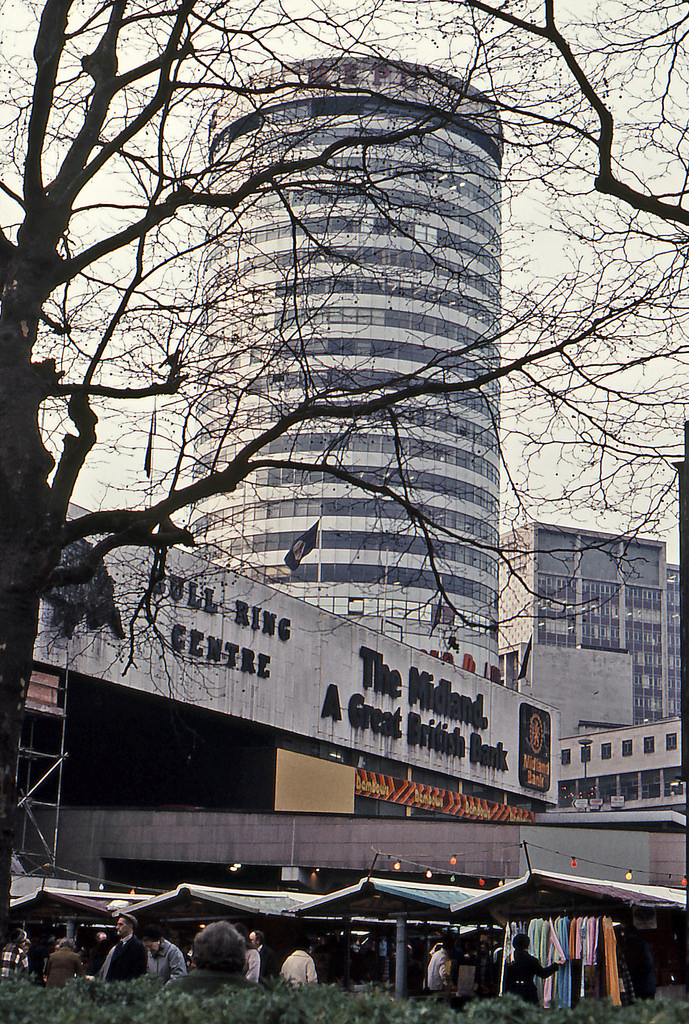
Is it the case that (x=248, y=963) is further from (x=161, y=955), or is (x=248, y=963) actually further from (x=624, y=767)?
(x=624, y=767)

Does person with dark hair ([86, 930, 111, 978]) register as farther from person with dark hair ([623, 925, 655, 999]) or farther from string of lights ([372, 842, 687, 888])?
string of lights ([372, 842, 687, 888])

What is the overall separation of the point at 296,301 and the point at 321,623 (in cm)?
3775

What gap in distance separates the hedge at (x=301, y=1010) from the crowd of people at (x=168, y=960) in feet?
1.94

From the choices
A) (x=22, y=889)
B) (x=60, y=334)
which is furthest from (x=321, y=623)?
(x=60, y=334)

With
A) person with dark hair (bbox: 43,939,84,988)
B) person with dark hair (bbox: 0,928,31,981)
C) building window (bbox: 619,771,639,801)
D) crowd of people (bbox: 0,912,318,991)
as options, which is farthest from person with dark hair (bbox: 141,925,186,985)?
building window (bbox: 619,771,639,801)

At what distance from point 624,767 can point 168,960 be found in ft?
312

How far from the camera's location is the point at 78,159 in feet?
32.0

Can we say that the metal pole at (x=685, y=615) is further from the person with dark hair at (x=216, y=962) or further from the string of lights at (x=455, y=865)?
the string of lights at (x=455, y=865)

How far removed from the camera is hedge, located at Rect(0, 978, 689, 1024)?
161 inches

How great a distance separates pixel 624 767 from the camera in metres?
104

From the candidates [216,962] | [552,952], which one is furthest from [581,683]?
[216,962]

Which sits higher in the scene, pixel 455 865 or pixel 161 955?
pixel 161 955

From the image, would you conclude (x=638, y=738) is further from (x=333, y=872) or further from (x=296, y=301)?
(x=296, y=301)

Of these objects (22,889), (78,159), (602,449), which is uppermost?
(78,159)
